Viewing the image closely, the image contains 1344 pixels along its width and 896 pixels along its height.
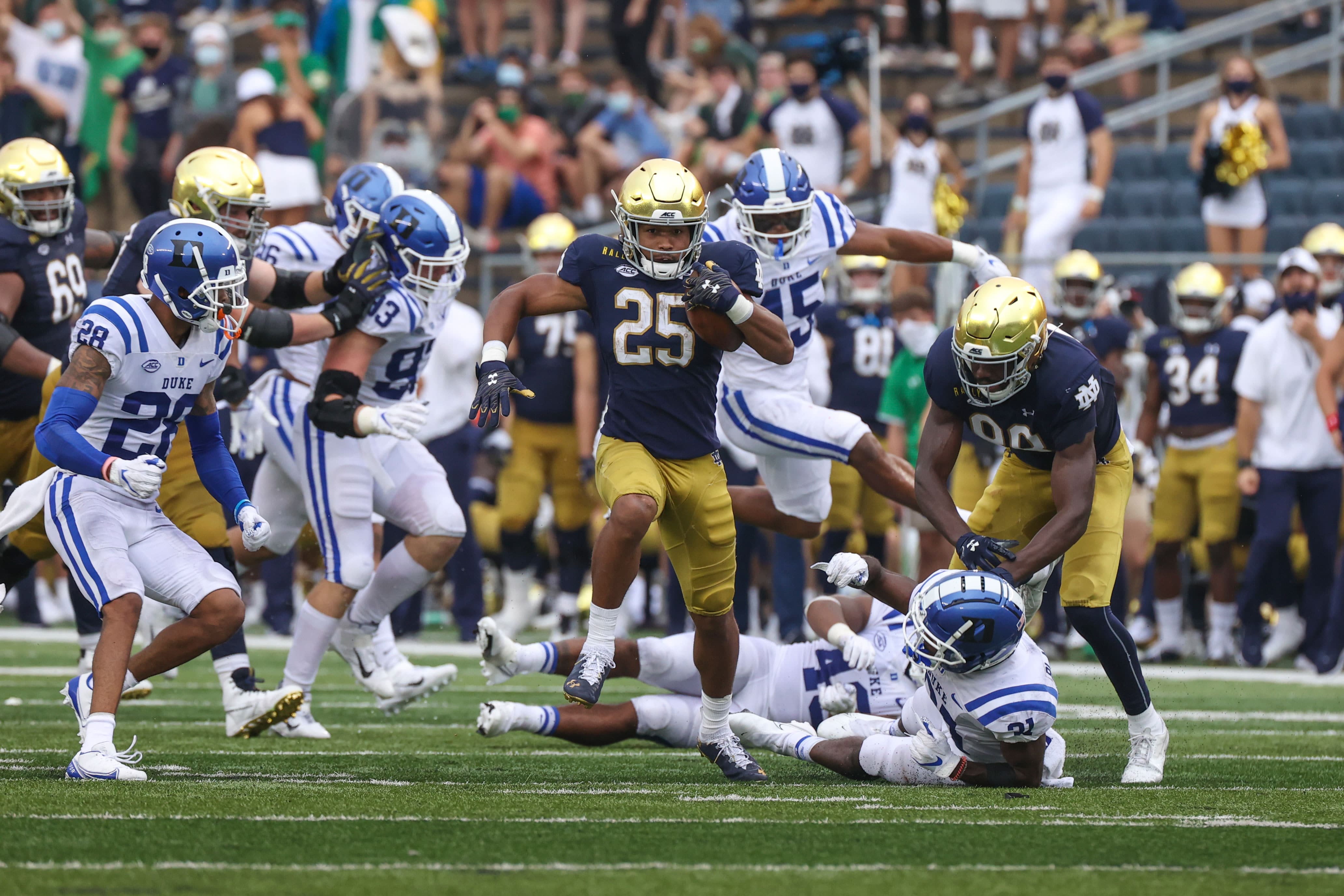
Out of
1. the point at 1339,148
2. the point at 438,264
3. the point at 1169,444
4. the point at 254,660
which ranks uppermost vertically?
the point at 1339,148

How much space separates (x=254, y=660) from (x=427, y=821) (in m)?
5.08

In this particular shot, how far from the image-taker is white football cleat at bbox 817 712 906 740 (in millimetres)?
5781

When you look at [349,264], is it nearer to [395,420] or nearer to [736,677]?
[395,420]

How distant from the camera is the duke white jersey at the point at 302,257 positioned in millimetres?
7402

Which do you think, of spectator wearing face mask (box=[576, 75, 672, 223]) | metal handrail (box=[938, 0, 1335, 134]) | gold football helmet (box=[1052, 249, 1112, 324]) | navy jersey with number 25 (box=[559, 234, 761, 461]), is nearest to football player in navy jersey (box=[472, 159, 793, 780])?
navy jersey with number 25 (box=[559, 234, 761, 461])

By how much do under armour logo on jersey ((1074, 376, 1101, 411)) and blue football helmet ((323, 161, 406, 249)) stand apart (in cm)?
296

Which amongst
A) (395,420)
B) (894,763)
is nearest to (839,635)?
(894,763)

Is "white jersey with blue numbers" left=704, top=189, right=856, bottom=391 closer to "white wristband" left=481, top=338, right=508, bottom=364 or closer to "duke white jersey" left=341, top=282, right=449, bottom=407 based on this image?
"duke white jersey" left=341, top=282, right=449, bottom=407

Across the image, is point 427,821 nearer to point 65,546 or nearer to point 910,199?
point 65,546

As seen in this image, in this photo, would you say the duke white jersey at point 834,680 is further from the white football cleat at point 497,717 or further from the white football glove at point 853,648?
the white football cleat at point 497,717

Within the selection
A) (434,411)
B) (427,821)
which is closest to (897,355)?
(434,411)

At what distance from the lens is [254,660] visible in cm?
938

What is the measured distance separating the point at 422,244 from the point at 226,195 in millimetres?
708

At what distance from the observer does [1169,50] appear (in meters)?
13.5
